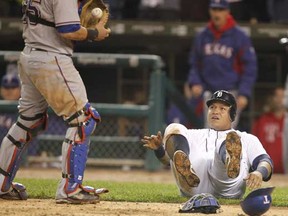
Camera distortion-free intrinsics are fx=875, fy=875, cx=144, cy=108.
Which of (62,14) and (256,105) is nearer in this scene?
(62,14)

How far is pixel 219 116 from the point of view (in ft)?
20.5

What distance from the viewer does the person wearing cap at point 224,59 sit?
372 inches

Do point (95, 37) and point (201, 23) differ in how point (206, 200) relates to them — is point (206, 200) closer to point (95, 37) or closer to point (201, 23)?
point (95, 37)

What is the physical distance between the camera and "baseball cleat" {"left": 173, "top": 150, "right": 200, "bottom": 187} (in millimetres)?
5680

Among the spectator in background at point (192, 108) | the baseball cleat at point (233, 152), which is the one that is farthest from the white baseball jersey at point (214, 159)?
the spectator in background at point (192, 108)

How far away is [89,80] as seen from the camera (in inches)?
477

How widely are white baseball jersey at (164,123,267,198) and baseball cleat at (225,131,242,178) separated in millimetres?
301

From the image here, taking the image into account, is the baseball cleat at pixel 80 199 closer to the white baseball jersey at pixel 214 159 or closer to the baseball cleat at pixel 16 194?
the baseball cleat at pixel 16 194

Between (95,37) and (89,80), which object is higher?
(95,37)

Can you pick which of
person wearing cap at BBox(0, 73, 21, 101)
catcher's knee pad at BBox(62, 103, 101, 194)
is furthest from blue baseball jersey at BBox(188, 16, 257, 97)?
catcher's knee pad at BBox(62, 103, 101, 194)

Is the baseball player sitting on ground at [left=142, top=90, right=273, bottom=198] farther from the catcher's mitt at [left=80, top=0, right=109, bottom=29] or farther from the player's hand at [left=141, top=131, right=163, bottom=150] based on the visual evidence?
the catcher's mitt at [left=80, top=0, right=109, bottom=29]

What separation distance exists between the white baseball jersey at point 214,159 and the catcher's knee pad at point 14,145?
2.99 ft

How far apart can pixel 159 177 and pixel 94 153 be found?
133 centimetres

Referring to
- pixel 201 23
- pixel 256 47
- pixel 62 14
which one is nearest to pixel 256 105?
pixel 256 47
